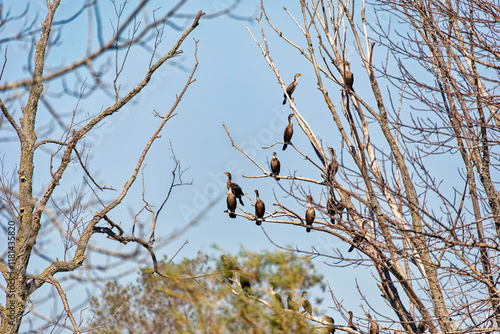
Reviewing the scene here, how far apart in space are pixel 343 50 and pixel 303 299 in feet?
9.83

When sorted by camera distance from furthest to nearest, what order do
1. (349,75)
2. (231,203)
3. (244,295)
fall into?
(231,203) < (349,75) < (244,295)

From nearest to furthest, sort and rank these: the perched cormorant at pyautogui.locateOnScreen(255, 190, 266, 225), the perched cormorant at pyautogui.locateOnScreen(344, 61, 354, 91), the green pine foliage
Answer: the green pine foliage
the perched cormorant at pyautogui.locateOnScreen(344, 61, 354, 91)
the perched cormorant at pyautogui.locateOnScreen(255, 190, 266, 225)

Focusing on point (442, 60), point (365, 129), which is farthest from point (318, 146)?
point (442, 60)

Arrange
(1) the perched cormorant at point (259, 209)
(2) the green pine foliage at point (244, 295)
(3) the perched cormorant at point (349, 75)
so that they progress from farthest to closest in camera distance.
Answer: (1) the perched cormorant at point (259, 209), (3) the perched cormorant at point (349, 75), (2) the green pine foliage at point (244, 295)

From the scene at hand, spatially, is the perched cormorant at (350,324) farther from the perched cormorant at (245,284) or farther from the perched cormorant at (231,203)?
the perched cormorant at (231,203)

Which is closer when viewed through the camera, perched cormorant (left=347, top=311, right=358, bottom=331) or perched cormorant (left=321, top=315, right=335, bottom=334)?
perched cormorant (left=321, top=315, right=335, bottom=334)

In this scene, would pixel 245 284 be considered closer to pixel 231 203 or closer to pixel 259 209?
pixel 259 209

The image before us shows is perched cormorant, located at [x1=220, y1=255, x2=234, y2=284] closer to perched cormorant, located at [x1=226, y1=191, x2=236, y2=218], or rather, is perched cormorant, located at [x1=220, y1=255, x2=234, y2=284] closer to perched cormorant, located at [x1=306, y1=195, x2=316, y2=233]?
perched cormorant, located at [x1=306, y1=195, x2=316, y2=233]

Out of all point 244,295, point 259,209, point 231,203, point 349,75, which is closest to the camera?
point 244,295

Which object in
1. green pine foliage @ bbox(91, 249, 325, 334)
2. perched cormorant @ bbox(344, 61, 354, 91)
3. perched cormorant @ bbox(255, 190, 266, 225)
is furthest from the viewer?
perched cormorant @ bbox(255, 190, 266, 225)

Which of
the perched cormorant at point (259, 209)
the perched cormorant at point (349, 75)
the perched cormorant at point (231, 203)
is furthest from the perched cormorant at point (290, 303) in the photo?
the perched cormorant at point (349, 75)

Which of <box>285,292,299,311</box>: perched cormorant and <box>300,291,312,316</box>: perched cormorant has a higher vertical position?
<box>300,291,312,316</box>: perched cormorant

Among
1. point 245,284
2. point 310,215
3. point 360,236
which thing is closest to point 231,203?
point 310,215

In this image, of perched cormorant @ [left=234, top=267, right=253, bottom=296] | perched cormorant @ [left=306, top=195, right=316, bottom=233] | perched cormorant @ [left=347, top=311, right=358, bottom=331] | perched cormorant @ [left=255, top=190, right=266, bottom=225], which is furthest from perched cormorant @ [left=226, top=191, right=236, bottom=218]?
perched cormorant @ [left=347, top=311, right=358, bottom=331]
